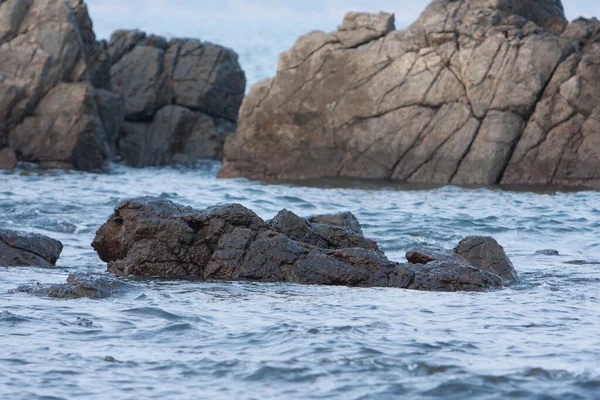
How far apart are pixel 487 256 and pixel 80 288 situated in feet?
13.9

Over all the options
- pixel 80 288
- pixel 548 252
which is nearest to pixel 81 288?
pixel 80 288

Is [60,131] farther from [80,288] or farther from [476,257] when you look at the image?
[80,288]

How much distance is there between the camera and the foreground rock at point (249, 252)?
9305 mm

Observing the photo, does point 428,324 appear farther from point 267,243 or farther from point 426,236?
point 426,236

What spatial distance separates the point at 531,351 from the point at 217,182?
57.3 feet

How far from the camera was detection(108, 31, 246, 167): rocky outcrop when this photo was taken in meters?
32.5

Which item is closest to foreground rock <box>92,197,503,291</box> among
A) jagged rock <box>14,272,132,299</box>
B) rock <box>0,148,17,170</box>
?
jagged rock <box>14,272,132,299</box>

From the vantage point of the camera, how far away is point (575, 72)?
22.5 meters

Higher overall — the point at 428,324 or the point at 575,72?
the point at 575,72

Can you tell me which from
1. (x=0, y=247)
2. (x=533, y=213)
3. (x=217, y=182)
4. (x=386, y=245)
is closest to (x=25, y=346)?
(x=0, y=247)

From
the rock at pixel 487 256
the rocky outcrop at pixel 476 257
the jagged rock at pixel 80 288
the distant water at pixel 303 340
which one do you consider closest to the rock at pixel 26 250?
the distant water at pixel 303 340

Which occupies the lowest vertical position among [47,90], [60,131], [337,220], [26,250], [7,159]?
[26,250]

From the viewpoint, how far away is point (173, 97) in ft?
109

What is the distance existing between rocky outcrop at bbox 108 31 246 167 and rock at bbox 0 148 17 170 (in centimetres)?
584
